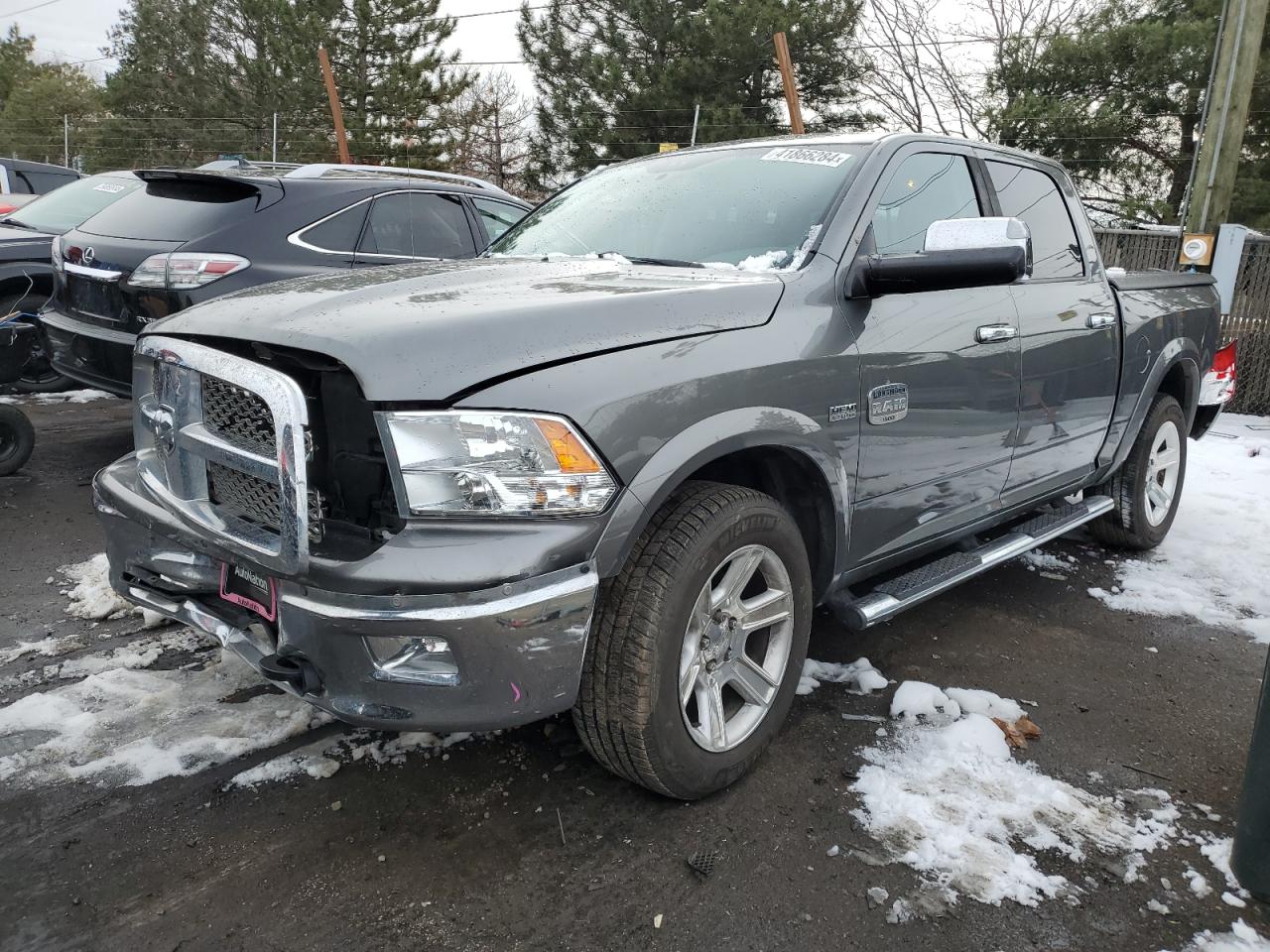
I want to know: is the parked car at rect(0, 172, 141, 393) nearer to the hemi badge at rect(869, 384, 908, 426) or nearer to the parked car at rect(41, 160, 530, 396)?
the parked car at rect(41, 160, 530, 396)

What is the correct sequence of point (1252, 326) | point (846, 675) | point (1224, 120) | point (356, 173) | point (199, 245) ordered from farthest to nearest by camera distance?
point (1224, 120) → point (1252, 326) → point (356, 173) → point (199, 245) → point (846, 675)

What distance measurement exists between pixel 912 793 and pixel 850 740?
0.33 metres

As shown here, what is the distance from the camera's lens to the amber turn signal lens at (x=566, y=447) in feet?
6.46

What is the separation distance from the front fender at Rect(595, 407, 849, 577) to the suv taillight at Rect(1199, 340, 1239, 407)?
352cm

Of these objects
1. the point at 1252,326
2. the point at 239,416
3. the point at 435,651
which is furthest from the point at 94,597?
the point at 1252,326

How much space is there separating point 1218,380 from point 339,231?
5.07 metres

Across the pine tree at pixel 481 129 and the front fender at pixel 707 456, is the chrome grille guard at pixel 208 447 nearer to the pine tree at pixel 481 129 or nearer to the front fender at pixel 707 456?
the front fender at pixel 707 456

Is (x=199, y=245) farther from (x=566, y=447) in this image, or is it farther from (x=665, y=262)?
(x=566, y=447)

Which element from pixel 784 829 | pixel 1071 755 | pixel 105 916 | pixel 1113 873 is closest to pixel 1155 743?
pixel 1071 755

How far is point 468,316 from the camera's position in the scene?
6.80 ft

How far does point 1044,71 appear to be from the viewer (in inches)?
751

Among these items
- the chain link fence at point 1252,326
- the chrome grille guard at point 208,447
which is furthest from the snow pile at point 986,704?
the chain link fence at point 1252,326

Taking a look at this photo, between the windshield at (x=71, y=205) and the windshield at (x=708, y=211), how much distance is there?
4.71 meters

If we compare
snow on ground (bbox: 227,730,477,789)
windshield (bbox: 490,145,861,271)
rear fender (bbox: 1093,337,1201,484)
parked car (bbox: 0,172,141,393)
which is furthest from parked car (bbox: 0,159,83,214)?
rear fender (bbox: 1093,337,1201,484)
